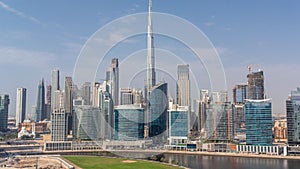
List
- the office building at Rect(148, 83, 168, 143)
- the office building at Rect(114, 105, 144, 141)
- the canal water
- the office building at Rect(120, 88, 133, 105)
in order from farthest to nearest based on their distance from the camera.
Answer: the office building at Rect(114, 105, 144, 141), the office building at Rect(120, 88, 133, 105), the office building at Rect(148, 83, 168, 143), the canal water

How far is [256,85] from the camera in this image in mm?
26844

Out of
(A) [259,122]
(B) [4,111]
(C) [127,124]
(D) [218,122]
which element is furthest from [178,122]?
(B) [4,111]

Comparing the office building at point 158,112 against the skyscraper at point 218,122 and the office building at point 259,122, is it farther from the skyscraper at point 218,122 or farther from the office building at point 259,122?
the office building at point 259,122

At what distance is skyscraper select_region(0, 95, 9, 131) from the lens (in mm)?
26344

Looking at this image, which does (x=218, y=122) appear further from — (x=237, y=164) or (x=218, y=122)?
(x=237, y=164)

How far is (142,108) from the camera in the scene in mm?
17672

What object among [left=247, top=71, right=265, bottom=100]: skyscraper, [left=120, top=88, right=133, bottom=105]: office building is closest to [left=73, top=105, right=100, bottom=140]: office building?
[left=120, top=88, right=133, bottom=105]: office building

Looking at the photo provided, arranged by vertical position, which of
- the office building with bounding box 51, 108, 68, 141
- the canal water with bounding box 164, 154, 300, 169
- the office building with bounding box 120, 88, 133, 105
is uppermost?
the office building with bounding box 120, 88, 133, 105

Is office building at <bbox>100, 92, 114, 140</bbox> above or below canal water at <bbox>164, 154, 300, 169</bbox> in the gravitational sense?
above

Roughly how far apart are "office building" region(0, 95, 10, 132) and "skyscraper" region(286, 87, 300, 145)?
68.0ft

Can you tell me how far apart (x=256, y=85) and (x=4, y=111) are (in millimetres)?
20511

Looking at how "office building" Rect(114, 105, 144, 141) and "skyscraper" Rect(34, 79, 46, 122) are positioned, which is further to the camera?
"skyscraper" Rect(34, 79, 46, 122)

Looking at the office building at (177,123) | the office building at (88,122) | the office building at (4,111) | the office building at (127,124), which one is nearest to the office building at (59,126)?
the office building at (88,122)

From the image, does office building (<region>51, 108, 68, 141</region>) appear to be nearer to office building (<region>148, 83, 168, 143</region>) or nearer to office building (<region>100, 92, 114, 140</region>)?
office building (<region>100, 92, 114, 140</region>)
